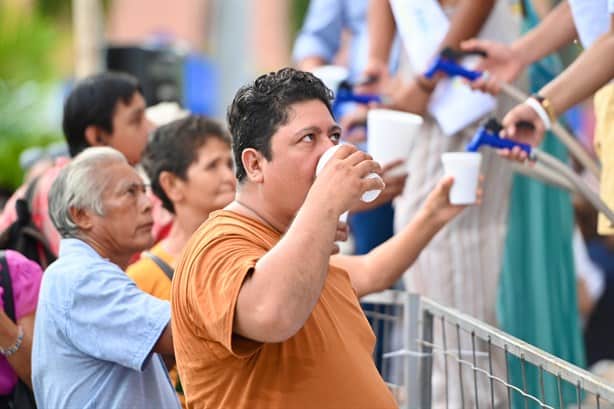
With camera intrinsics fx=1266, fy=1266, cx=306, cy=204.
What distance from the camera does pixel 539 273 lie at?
5.46 metres

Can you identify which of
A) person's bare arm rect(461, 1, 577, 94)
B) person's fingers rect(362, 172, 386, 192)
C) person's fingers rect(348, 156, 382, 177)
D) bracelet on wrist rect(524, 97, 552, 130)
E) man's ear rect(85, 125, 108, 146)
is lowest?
man's ear rect(85, 125, 108, 146)

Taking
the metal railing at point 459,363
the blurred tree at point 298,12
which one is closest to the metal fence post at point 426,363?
the metal railing at point 459,363

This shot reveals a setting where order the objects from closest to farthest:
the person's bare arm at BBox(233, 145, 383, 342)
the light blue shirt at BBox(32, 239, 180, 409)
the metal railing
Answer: the person's bare arm at BBox(233, 145, 383, 342) → the metal railing → the light blue shirt at BBox(32, 239, 180, 409)

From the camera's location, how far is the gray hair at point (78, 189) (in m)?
3.72

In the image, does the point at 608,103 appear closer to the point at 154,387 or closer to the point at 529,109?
the point at 529,109

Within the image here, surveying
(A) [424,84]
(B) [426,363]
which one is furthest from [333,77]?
(B) [426,363]

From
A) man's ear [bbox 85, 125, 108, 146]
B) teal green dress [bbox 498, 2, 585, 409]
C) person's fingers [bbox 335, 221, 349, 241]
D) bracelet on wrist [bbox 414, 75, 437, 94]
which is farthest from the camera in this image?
teal green dress [bbox 498, 2, 585, 409]

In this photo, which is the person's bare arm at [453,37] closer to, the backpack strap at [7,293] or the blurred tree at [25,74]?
the backpack strap at [7,293]

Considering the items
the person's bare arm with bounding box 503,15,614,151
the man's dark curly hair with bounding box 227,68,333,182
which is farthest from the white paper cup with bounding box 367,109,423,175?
the man's dark curly hair with bounding box 227,68,333,182

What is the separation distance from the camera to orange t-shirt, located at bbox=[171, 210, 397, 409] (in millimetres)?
2605

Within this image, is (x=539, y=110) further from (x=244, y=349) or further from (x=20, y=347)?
(x=20, y=347)

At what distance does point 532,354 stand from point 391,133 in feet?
4.53

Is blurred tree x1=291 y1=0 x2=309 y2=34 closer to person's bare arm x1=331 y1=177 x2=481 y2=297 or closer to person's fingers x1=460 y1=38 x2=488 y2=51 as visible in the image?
person's fingers x1=460 y1=38 x2=488 y2=51

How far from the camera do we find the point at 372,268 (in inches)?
143
